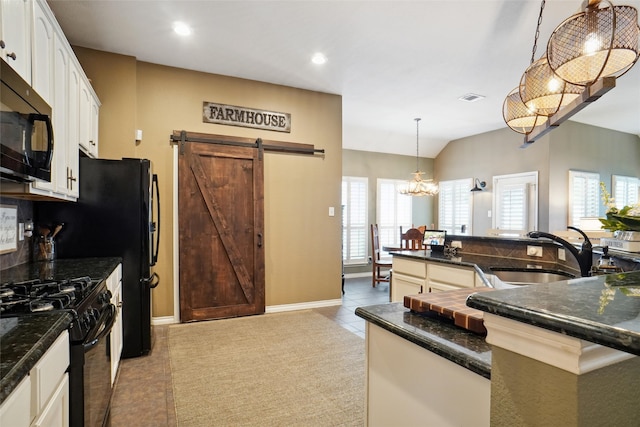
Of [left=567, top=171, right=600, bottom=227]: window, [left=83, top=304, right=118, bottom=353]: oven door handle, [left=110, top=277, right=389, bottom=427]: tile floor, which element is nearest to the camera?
[left=83, top=304, right=118, bottom=353]: oven door handle

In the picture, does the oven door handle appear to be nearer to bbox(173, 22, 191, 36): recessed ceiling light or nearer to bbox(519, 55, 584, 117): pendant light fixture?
bbox(173, 22, 191, 36): recessed ceiling light

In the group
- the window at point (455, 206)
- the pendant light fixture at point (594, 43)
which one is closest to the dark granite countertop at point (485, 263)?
the pendant light fixture at point (594, 43)

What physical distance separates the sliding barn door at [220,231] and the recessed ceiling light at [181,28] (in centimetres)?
116

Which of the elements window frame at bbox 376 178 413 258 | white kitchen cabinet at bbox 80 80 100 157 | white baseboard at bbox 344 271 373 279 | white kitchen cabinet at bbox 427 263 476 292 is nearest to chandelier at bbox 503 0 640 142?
white kitchen cabinet at bbox 427 263 476 292

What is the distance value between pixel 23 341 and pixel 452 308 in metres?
1.34

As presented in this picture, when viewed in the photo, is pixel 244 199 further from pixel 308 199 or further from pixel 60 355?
pixel 60 355

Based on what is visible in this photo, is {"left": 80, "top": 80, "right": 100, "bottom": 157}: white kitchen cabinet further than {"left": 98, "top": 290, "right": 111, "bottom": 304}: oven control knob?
Yes

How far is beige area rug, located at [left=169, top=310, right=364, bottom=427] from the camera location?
7.02ft

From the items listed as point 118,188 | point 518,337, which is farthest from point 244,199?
point 518,337

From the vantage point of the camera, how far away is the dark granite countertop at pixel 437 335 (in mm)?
868

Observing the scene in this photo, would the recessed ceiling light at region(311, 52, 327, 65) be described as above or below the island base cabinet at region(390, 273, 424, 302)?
above

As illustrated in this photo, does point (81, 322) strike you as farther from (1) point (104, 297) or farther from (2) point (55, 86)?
(2) point (55, 86)

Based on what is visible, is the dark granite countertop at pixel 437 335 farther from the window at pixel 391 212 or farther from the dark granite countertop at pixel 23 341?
the window at pixel 391 212

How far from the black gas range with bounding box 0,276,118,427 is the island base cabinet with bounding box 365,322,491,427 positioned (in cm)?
113
